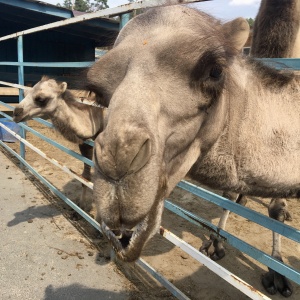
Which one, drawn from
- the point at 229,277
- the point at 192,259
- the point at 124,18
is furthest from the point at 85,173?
the point at 229,277

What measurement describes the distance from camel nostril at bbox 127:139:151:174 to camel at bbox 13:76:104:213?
3.49 meters

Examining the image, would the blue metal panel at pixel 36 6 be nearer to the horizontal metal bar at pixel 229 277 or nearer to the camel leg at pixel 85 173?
the camel leg at pixel 85 173

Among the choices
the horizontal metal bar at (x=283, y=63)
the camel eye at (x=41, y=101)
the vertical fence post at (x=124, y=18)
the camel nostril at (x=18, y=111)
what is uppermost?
the vertical fence post at (x=124, y=18)

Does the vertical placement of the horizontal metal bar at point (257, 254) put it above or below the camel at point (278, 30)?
below

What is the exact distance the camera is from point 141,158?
117 cm

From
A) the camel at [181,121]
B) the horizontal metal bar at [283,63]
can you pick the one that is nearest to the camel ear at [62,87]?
the camel at [181,121]

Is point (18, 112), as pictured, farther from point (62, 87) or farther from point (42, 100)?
point (62, 87)

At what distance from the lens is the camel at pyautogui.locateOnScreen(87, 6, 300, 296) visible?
1.20 meters

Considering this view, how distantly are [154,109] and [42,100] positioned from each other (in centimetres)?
415

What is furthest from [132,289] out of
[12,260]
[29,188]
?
[29,188]

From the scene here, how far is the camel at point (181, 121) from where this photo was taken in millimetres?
1204

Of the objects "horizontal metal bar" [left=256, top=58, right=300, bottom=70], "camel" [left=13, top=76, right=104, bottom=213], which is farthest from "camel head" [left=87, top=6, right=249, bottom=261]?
"camel" [left=13, top=76, right=104, bottom=213]

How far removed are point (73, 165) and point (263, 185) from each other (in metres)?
5.93

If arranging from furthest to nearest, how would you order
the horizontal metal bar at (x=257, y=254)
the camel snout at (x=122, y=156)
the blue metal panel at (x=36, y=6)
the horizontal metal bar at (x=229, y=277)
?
the blue metal panel at (x=36, y=6) < the horizontal metal bar at (x=229, y=277) < the horizontal metal bar at (x=257, y=254) < the camel snout at (x=122, y=156)
